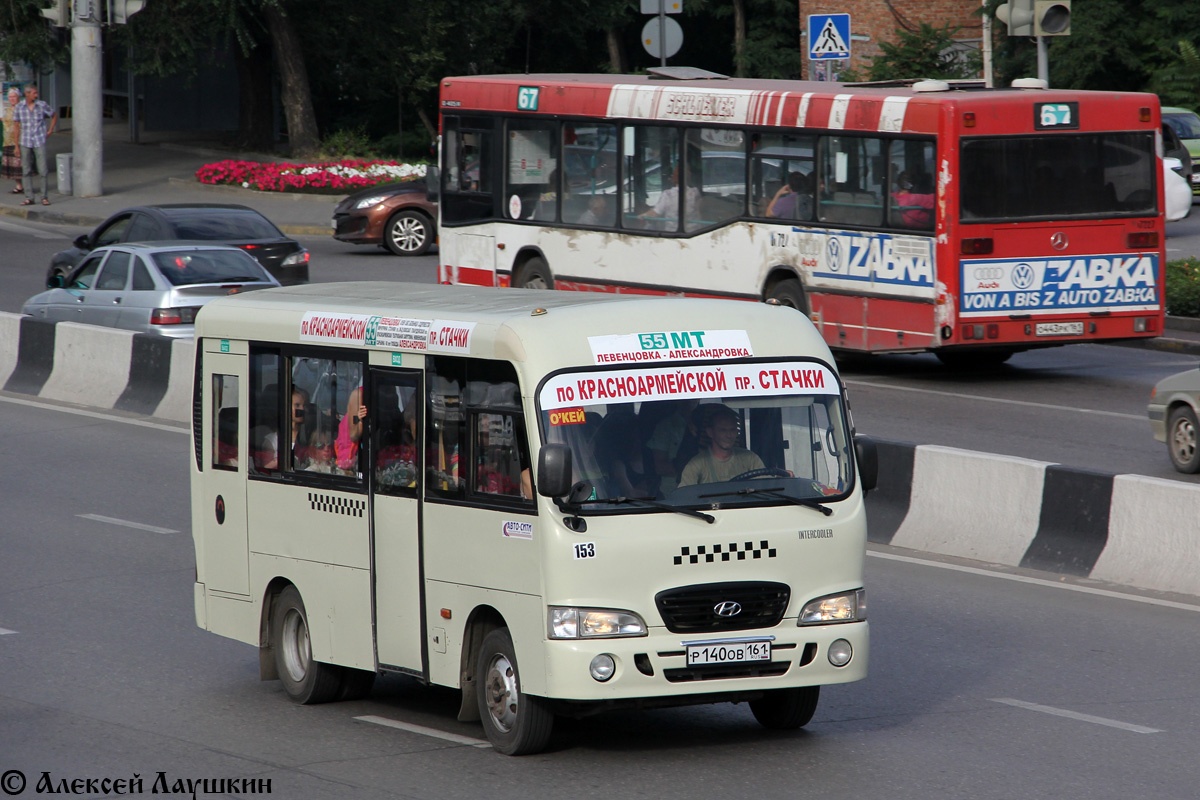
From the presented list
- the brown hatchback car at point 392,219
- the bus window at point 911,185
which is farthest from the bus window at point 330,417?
the brown hatchback car at point 392,219

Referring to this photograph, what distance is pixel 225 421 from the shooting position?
9.15 meters

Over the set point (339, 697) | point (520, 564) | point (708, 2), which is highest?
point (708, 2)

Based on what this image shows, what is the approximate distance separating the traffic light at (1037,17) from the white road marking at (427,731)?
11894 millimetres

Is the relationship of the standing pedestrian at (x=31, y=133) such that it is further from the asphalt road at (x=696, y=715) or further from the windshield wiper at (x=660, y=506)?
the windshield wiper at (x=660, y=506)

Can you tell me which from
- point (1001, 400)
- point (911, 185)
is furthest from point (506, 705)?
point (911, 185)

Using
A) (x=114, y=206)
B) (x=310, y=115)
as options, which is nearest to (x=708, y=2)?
(x=310, y=115)

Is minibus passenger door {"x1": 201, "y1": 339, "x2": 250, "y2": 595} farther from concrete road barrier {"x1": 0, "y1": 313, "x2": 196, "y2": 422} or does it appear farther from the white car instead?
the white car

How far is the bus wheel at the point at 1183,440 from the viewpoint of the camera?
13.6m

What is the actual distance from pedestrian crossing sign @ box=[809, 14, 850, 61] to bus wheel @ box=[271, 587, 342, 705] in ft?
51.2

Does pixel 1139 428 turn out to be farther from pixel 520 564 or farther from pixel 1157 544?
pixel 520 564

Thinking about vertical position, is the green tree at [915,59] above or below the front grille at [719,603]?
above

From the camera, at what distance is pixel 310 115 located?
4197cm

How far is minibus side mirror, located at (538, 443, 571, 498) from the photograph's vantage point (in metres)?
7.05

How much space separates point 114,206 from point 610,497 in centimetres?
3023
